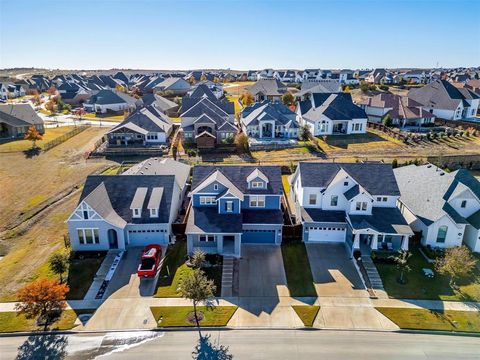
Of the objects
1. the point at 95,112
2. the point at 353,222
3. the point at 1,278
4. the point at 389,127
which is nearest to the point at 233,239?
the point at 353,222

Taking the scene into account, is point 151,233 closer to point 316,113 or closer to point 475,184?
point 475,184

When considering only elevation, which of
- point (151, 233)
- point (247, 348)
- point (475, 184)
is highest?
point (475, 184)

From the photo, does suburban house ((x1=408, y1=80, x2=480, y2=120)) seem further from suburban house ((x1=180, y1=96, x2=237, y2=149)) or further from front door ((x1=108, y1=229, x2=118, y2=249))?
front door ((x1=108, y1=229, x2=118, y2=249))

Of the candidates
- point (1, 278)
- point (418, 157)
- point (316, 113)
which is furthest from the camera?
point (316, 113)

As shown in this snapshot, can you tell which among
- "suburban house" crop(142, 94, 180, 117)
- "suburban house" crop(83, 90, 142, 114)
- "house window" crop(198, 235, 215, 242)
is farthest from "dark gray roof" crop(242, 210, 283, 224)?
"suburban house" crop(83, 90, 142, 114)

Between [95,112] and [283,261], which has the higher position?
[95,112]

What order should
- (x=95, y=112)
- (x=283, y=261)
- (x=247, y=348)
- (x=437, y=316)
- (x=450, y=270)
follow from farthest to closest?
1. (x=95, y=112)
2. (x=283, y=261)
3. (x=450, y=270)
4. (x=437, y=316)
5. (x=247, y=348)

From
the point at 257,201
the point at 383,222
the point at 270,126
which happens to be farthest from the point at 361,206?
the point at 270,126
